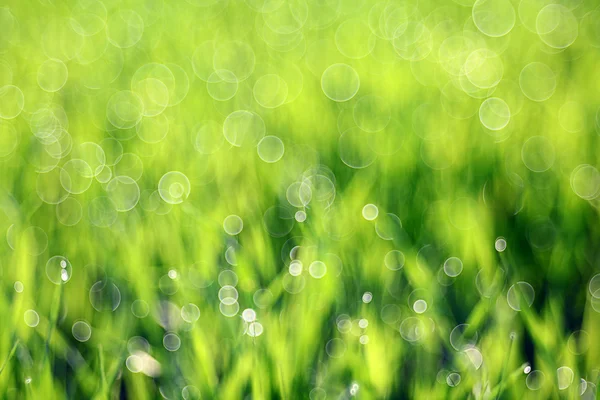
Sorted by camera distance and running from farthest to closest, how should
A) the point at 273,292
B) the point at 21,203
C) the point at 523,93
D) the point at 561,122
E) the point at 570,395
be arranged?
1. the point at 523,93
2. the point at 561,122
3. the point at 21,203
4. the point at 273,292
5. the point at 570,395

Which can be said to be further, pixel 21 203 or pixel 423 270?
pixel 21 203

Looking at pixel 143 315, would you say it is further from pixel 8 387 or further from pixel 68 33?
pixel 68 33

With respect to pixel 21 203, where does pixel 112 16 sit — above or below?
above

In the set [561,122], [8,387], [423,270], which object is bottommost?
[8,387]

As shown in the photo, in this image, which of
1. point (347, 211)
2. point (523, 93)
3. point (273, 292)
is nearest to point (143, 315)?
point (273, 292)

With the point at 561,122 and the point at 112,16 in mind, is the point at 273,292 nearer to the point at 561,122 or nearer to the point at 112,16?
the point at 561,122

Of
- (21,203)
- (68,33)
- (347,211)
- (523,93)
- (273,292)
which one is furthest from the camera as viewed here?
(68,33)
